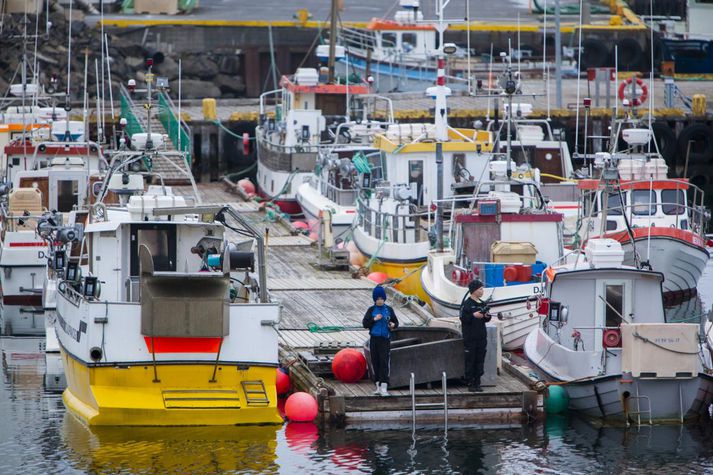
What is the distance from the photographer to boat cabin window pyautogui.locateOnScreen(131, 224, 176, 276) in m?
19.7

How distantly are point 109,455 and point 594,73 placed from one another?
29.1m

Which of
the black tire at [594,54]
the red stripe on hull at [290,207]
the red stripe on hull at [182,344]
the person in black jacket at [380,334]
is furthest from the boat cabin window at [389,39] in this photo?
the red stripe on hull at [182,344]

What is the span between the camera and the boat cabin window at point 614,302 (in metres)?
19.1

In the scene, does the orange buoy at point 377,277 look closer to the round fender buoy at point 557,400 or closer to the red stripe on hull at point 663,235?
the red stripe on hull at point 663,235

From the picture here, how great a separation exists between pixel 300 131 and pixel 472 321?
71.7 ft

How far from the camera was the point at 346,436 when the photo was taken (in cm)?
1812

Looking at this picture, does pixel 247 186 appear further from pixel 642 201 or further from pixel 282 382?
pixel 282 382

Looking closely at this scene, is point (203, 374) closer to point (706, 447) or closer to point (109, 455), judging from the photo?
point (109, 455)

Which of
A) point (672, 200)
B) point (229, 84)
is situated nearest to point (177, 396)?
point (672, 200)

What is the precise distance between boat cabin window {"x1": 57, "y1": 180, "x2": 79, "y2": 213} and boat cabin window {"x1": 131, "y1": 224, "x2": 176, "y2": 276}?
938 centimetres

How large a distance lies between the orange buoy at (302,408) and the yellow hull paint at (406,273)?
705cm

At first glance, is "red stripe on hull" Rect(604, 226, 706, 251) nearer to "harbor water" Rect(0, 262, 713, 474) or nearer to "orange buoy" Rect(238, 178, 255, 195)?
"harbor water" Rect(0, 262, 713, 474)

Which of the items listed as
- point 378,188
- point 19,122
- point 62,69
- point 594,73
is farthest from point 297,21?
point 378,188

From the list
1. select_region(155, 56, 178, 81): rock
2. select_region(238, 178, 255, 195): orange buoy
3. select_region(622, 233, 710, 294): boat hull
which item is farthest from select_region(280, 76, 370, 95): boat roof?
select_region(622, 233, 710, 294): boat hull
